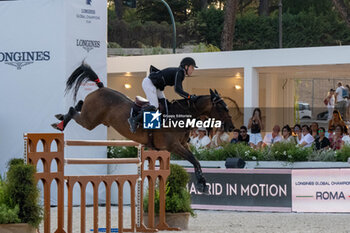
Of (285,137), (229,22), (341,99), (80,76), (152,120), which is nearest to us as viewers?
(152,120)

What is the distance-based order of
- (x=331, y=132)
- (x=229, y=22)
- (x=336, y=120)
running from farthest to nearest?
(x=229, y=22) → (x=336, y=120) → (x=331, y=132)

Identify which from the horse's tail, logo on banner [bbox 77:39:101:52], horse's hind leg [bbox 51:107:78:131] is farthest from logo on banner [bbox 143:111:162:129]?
logo on banner [bbox 77:39:101:52]

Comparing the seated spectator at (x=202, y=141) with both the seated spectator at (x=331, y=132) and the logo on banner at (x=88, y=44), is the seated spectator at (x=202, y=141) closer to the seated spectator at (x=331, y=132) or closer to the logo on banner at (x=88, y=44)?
the seated spectator at (x=331, y=132)

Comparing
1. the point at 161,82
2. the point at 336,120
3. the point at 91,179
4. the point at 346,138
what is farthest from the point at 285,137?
the point at 161,82

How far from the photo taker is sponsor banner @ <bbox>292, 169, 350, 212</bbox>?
522 inches

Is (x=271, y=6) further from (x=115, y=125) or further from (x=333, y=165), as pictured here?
(x=115, y=125)

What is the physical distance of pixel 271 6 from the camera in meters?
48.3

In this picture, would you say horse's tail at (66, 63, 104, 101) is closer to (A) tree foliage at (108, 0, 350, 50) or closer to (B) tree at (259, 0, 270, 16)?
(A) tree foliage at (108, 0, 350, 50)

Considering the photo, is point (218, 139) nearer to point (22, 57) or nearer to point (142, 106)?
point (22, 57)

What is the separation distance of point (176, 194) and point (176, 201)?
15 centimetres

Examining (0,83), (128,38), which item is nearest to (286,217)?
(0,83)

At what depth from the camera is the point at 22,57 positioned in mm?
14742

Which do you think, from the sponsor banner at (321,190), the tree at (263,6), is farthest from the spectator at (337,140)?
the tree at (263,6)

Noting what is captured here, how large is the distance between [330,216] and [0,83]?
7323mm
